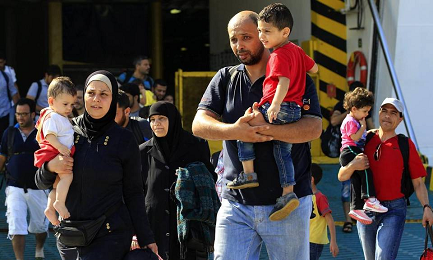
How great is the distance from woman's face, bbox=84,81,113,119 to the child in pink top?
2514mm

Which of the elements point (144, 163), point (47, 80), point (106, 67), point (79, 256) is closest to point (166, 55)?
point (106, 67)

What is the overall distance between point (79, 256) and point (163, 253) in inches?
67.8

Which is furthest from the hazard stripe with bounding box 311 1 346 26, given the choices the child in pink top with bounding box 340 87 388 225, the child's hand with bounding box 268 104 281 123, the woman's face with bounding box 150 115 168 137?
the child's hand with bounding box 268 104 281 123

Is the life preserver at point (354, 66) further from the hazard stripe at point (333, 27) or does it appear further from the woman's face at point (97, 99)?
the woman's face at point (97, 99)

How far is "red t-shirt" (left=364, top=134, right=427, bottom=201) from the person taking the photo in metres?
6.73

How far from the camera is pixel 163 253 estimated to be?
674 centimetres

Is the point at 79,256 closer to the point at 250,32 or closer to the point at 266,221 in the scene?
the point at 266,221

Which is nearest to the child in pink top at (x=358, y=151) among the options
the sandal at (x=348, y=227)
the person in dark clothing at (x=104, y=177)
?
the person in dark clothing at (x=104, y=177)

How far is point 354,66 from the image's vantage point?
1445 centimetres

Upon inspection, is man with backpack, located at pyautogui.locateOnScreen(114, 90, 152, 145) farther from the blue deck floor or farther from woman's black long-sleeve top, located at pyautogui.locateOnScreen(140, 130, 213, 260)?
the blue deck floor

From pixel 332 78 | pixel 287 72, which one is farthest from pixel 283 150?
pixel 332 78

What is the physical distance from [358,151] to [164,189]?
65.1 inches

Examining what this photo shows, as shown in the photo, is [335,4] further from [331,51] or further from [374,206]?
[374,206]

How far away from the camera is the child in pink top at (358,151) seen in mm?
6719
